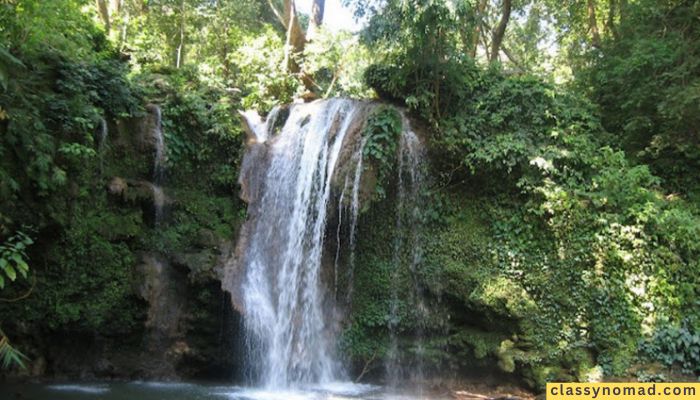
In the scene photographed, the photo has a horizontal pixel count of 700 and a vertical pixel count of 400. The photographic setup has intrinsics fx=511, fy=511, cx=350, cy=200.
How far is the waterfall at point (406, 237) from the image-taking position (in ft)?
29.1

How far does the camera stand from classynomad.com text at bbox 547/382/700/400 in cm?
696

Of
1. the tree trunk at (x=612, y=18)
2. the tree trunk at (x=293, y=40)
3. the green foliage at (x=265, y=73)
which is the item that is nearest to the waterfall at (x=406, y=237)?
the green foliage at (x=265, y=73)

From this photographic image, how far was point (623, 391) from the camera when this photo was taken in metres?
7.20

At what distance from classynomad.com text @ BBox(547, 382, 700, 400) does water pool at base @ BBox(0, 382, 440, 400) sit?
6.22 feet

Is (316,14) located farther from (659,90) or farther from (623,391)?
(623,391)

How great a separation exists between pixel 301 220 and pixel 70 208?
3781mm

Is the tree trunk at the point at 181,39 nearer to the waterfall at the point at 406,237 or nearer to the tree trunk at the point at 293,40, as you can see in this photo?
the tree trunk at the point at 293,40

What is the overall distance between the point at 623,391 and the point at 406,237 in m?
4.18

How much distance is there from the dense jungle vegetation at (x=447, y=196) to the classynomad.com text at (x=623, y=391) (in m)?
0.27

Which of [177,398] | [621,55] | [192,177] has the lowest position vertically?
[177,398]

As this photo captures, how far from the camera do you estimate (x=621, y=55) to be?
11.5 meters

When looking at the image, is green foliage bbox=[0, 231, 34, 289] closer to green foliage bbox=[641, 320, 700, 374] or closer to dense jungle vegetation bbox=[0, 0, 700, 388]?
dense jungle vegetation bbox=[0, 0, 700, 388]

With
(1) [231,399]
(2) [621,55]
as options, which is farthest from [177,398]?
(2) [621,55]

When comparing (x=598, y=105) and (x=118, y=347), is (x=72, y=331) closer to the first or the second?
(x=118, y=347)
